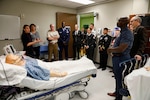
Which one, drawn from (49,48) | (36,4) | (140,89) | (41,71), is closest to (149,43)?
(140,89)

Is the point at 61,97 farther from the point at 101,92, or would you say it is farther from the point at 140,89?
the point at 140,89

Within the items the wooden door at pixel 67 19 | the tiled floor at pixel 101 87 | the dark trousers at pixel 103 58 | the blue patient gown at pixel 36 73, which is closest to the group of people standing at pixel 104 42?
the dark trousers at pixel 103 58

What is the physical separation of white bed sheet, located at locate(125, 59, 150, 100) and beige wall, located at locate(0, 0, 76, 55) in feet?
13.1

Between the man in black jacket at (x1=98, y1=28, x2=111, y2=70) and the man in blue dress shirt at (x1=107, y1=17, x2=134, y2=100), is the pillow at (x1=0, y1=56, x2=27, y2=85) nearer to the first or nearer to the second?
the man in blue dress shirt at (x1=107, y1=17, x2=134, y2=100)

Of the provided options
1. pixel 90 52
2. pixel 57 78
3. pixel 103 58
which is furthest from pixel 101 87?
pixel 90 52

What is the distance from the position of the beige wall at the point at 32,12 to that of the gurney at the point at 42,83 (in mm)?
2758

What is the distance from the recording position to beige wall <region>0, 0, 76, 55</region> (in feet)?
13.8

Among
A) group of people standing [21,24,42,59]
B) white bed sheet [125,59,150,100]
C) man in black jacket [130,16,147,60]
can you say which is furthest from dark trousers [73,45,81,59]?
white bed sheet [125,59,150,100]

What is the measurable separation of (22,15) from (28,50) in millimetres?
1446

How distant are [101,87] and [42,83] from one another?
158 cm

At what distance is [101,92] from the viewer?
2.67 meters

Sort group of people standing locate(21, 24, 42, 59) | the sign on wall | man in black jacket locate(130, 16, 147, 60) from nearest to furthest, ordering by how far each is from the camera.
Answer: man in black jacket locate(130, 16, 147, 60)
group of people standing locate(21, 24, 42, 59)
the sign on wall

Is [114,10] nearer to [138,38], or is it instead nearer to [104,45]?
[104,45]

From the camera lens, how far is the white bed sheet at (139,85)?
1.60 meters
